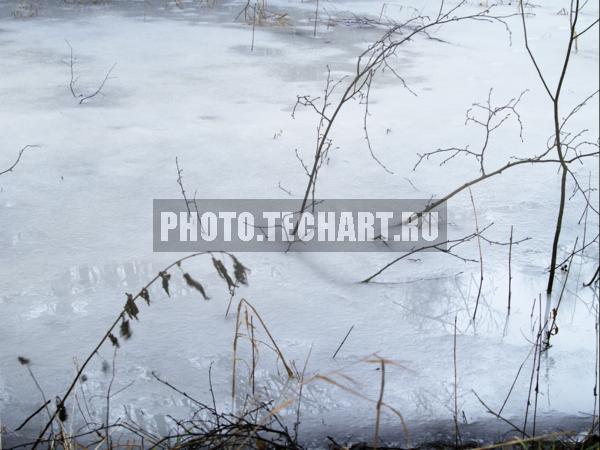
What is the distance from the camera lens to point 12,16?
497 centimetres

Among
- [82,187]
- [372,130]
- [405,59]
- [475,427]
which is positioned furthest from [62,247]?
[405,59]

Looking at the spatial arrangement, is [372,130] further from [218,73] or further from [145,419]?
[145,419]

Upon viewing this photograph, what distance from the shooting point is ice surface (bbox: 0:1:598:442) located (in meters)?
1.73

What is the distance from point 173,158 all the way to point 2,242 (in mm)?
835

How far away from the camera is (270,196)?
2656 mm

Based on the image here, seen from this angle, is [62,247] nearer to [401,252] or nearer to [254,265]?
[254,265]

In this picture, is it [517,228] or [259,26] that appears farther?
[259,26]

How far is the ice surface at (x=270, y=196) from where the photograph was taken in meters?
1.73

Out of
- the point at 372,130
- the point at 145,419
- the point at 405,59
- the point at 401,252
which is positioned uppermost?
the point at 405,59

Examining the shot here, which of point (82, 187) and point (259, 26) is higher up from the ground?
point (259, 26)

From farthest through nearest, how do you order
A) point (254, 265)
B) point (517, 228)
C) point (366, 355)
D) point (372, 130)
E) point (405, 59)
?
point (405, 59) → point (372, 130) → point (517, 228) → point (254, 265) → point (366, 355)

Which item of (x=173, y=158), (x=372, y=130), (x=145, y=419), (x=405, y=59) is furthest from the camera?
(x=405, y=59)

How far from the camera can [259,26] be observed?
5086 mm

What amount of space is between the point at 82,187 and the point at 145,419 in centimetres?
129
